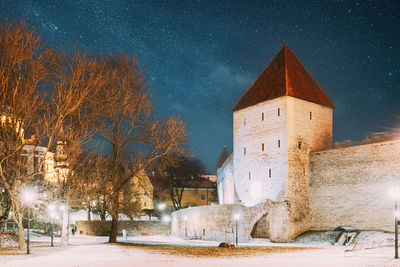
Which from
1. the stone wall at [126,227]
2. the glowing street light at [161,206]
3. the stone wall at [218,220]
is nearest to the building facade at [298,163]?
the stone wall at [218,220]

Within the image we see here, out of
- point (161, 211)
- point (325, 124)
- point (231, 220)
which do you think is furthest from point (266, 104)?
point (161, 211)

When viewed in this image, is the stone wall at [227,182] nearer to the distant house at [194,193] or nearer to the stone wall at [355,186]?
the stone wall at [355,186]

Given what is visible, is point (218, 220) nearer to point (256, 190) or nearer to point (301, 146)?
point (256, 190)

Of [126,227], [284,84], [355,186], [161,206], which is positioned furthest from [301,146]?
[161,206]

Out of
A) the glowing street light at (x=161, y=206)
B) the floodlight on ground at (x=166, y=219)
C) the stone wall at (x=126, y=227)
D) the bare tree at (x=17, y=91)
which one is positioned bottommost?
the stone wall at (x=126, y=227)

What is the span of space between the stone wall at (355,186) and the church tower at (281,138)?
1.03 meters

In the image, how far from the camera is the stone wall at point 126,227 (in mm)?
39688

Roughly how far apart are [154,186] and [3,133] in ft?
134

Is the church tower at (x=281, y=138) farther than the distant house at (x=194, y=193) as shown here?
No

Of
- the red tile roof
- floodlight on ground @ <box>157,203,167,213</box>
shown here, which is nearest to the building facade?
the red tile roof

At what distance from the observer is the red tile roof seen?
3011 cm

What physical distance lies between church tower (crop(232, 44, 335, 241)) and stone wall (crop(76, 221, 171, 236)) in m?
12.3

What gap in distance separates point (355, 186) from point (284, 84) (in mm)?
8732

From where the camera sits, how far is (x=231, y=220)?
2891cm
